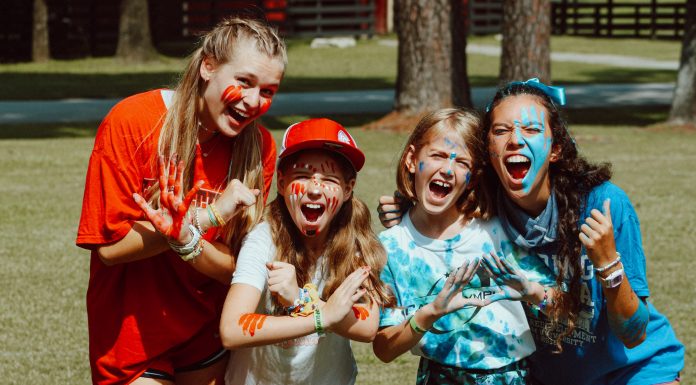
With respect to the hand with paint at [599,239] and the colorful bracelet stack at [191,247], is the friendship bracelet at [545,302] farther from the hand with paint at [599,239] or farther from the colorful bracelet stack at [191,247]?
the colorful bracelet stack at [191,247]

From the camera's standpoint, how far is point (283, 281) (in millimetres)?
3262

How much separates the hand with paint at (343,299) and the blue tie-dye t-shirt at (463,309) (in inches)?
11.1

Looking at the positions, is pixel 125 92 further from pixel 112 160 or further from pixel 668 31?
pixel 668 31

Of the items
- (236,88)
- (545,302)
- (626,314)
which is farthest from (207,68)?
(626,314)

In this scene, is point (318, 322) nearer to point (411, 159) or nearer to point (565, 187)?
point (411, 159)

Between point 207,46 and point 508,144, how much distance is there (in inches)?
41.9

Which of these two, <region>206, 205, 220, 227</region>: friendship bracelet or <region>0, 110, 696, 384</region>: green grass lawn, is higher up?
<region>206, 205, 220, 227</region>: friendship bracelet

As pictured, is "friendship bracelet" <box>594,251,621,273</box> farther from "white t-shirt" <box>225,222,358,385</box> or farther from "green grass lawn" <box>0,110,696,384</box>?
"green grass lawn" <box>0,110,696,384</box>

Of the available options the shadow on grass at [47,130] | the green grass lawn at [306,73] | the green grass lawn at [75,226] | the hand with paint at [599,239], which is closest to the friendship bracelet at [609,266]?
the hand with paint at [599,239]

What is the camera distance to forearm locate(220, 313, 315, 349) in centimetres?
322

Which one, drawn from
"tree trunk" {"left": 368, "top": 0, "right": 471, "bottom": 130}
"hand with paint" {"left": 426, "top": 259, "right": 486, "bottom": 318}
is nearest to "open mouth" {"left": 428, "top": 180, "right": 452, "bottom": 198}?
"hand with paint" {"left": 426, "top": 259, "right": 486, "bottom": 318}

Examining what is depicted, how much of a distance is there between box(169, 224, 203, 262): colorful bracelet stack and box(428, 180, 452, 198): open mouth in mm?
809

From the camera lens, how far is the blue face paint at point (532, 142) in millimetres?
3545

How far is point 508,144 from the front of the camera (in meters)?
3.58
